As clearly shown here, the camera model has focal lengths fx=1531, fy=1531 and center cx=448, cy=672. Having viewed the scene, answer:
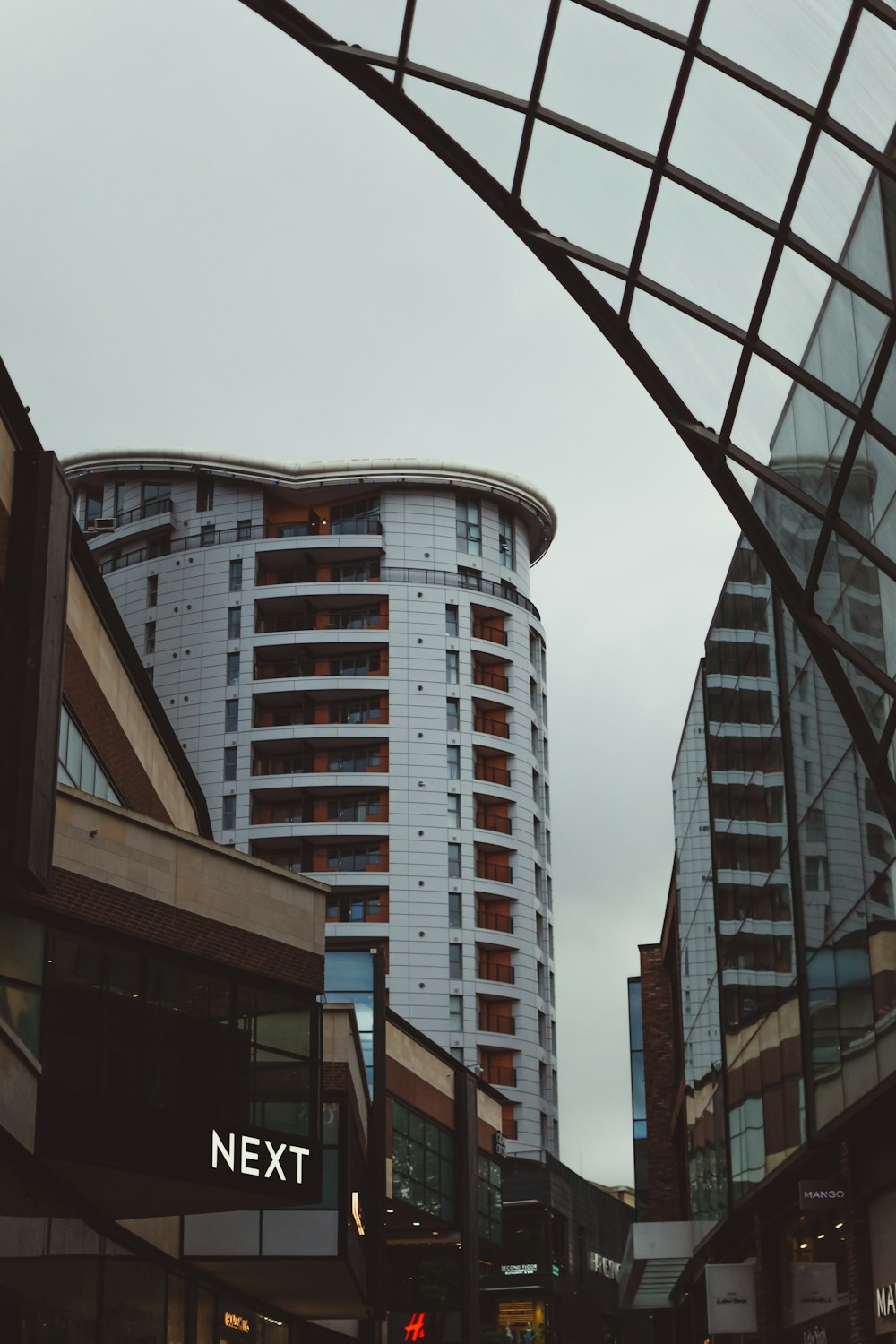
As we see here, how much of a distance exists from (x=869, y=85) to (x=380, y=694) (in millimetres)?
76686

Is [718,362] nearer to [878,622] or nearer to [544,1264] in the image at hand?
[878,622]

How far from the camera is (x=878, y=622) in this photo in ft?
68.6

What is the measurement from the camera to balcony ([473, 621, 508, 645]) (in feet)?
308

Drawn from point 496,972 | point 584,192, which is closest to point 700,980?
point 584,192

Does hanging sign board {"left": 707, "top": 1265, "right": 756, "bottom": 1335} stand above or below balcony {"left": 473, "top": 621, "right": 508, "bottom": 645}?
below

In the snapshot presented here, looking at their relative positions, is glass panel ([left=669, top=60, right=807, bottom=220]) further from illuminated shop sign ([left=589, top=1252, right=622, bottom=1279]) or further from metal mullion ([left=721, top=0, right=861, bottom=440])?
illuminated shop sign ([left=589, top=1252, right=622, bottom=1279])

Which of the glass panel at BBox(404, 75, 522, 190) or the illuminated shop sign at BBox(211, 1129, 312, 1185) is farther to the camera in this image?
the illuminated shop sign at BBox(211, 1129, 312, 1185)

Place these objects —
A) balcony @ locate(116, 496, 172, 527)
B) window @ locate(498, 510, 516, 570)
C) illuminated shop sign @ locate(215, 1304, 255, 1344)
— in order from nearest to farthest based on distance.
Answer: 1. illuminated shop sign @ locate(215, 1304, 255, 1344)
2. balcony @ locate(116, 496, 172, 527)
3. window @ locate(498, 510, 516, 570)

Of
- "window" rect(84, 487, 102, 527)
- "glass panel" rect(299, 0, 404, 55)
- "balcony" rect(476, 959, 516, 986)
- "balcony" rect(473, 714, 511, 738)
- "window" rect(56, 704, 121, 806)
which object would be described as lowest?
"window" rect(56, 704, 121, 806)

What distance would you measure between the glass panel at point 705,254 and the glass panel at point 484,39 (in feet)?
6.13

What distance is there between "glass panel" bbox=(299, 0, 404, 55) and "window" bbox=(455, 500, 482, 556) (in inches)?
3093

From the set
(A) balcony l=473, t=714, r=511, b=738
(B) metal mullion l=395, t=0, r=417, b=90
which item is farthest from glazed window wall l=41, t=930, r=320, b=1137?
(A) balcony l=473, t=714, r=511, b=738

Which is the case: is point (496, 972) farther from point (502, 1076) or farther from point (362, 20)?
point (362, 20)

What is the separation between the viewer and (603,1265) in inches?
4097
